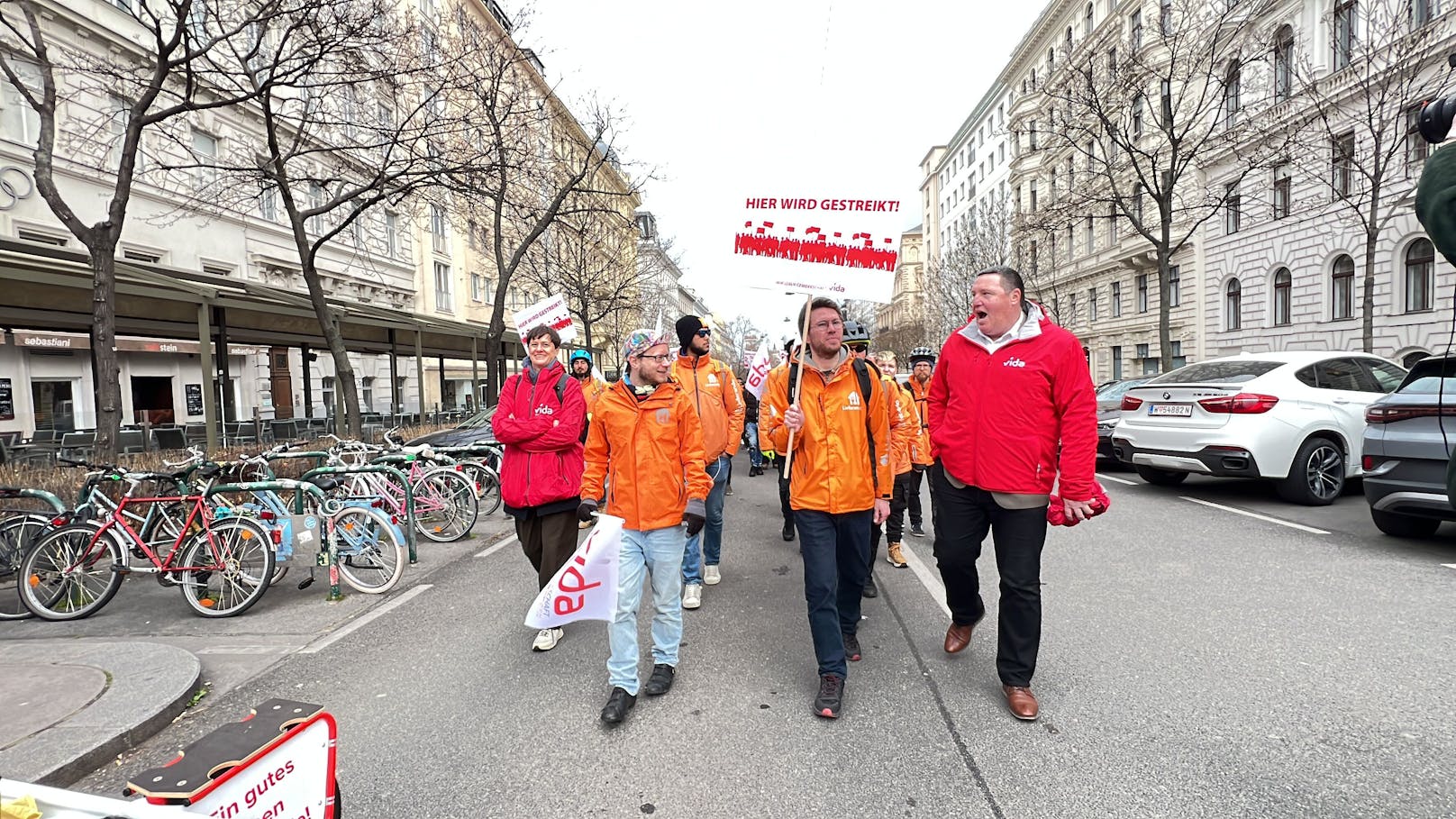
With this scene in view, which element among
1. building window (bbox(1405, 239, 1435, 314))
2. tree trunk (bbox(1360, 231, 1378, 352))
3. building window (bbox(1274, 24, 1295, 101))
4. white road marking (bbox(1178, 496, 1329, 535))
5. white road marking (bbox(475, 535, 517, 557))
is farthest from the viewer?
building window (bbox(1274, 24, 1295, 101))

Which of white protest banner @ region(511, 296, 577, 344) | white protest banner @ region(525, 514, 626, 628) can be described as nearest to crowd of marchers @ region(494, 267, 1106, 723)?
white protest banner @ region(525, 514, 626, 628)

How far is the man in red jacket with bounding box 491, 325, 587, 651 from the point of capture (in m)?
4.27

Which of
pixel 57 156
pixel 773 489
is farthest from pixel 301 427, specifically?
pixel 773 489

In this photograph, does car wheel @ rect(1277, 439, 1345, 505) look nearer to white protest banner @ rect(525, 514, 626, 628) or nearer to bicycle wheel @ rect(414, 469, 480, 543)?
white protest banner @ rect(525, 514, 626, 628)

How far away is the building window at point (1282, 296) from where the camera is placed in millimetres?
26297

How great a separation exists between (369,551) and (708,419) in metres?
3.22

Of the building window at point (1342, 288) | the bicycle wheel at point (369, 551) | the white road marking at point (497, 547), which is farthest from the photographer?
the building window at point (1342, 288)

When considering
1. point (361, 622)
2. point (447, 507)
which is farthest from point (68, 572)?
point (447, 507)

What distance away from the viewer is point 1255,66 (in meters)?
24.7

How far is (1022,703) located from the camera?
320 cm

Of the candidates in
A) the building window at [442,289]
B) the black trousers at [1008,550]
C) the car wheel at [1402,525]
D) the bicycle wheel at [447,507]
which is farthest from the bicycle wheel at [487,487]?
the building window at [442,289]

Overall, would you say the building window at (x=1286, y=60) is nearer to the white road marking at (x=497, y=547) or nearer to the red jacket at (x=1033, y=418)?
the red jacket at (x=1033, y=418)

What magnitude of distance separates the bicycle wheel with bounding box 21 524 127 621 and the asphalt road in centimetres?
217

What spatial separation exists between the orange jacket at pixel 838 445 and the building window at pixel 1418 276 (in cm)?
2620
